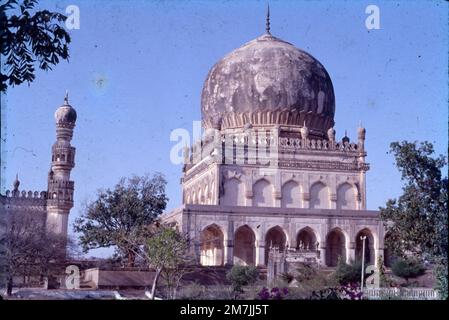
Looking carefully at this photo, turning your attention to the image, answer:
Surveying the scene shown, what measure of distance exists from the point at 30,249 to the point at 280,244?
877 centimetres

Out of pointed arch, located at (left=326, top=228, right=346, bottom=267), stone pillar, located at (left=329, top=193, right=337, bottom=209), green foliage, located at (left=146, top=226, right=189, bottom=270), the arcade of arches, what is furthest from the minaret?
stone pillar, located at (left=329, top=193, right=337, bottom=209)

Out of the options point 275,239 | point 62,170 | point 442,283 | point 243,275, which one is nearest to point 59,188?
point 62,170

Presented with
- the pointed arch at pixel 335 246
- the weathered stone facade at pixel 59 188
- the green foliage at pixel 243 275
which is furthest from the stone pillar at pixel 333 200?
the weathered stone facade at pixel 59 188

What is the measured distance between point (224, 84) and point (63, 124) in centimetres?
636

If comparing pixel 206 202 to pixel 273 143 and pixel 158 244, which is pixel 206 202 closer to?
pixel 273 143

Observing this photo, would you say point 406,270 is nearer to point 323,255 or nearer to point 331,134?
point 323,255

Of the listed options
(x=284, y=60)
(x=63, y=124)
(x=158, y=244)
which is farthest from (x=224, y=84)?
(x=158, y=244)

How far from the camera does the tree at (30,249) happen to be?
17156mm

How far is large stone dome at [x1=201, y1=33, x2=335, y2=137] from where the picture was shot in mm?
26188

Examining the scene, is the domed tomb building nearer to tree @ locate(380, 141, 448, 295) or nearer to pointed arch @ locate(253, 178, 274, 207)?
pointed arch @ locate(253, 178, 274, 207)

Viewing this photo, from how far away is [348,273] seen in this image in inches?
742

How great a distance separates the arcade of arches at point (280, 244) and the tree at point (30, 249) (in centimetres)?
477

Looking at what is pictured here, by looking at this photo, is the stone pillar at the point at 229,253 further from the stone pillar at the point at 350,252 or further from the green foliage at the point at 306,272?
the stone pillar at the point at 350,252
